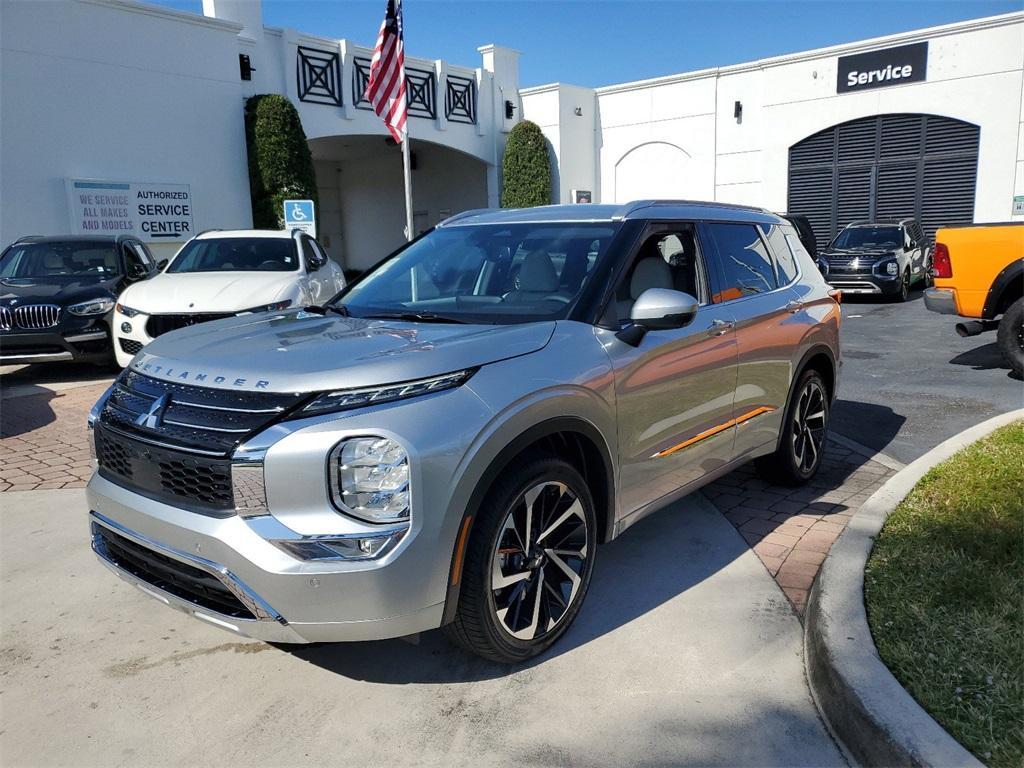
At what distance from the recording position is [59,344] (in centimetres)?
897

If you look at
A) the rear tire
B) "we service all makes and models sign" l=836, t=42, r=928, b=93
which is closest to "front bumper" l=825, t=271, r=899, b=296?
"we service all makes and models sign" l=836, t=42, r=928, b=93

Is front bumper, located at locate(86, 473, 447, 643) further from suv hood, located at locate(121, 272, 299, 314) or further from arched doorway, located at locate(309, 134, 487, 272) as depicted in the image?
arched doorway, located at locate(309, 134, 487, 272)

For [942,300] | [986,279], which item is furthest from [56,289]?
[986,279]

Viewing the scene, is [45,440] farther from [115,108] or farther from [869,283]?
[869,283]

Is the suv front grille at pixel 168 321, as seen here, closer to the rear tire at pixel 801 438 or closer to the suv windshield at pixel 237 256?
the suv windshield at pixel 237 256

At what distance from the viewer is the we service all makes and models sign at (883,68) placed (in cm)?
1969

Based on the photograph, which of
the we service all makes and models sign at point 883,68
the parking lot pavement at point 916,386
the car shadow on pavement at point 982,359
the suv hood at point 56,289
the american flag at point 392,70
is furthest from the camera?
the we service all makes and models sign at point 883,68

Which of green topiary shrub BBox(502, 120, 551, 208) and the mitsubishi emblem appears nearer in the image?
the mitsubishi emblem

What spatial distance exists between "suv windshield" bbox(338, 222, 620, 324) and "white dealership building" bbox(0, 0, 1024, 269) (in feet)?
44.5

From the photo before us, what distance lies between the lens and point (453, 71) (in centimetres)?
2217

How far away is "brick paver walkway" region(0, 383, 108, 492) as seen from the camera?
18.7 feet

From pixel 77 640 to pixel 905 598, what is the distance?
3.53m

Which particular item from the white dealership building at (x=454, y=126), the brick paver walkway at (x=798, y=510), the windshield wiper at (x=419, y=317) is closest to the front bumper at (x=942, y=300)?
the brick paver walkway at (x=798, y=510)

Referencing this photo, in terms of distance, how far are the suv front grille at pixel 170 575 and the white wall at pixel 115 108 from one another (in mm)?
13966
